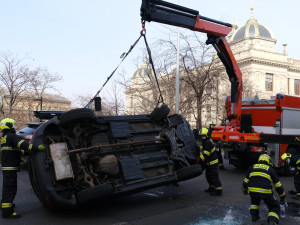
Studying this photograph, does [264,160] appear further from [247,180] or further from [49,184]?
[49,184]

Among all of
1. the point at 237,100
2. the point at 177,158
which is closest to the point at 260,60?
the point at 237,100

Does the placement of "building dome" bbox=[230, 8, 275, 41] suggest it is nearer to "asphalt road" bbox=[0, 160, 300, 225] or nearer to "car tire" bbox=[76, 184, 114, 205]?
"asphalt road" bbox=[0, 160, 300, 225]

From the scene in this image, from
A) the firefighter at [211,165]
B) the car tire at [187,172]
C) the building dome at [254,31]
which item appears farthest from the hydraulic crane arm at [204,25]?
the building dome at [254,31]

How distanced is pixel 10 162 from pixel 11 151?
0.19 meters

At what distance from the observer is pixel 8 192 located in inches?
195

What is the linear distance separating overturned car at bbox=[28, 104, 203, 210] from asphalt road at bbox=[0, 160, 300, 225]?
425mm

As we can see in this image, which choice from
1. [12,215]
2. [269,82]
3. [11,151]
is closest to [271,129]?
[11,151]

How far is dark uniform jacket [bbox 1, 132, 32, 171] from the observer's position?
504cm

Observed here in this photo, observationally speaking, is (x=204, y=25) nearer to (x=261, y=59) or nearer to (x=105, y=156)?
(x=105, y=156)

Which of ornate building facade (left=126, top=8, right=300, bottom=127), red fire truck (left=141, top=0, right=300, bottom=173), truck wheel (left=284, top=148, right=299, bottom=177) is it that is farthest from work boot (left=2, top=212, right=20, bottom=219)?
ornate building facade (left=126, top=8, right=300, bottom=127)

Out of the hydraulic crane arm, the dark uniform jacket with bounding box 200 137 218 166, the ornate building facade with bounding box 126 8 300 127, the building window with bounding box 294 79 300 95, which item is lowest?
the dark uniform jacket with bounding box 200 137 218 166

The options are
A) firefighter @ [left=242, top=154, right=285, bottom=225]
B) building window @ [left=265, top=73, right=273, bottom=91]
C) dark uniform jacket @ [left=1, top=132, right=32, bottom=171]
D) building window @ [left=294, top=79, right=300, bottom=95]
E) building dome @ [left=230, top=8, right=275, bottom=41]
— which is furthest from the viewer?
building window @ [left=294, top=79, right=300, bottom=95]

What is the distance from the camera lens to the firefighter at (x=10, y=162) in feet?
16.2

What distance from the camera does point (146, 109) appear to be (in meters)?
22.4
